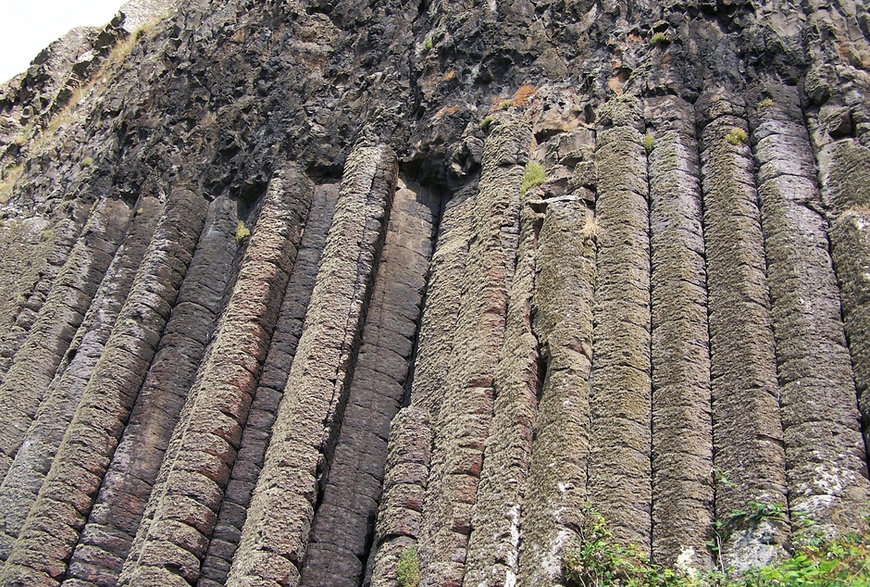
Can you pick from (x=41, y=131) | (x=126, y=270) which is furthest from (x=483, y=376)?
(x=41, y=131)

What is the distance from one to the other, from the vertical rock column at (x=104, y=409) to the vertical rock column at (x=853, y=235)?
979 centimetres

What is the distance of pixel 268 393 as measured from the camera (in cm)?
1391

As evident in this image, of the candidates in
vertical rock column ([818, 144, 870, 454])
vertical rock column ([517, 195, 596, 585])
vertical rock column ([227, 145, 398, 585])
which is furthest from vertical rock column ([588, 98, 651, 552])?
vertical rock column ([227, 145, 398, 585])

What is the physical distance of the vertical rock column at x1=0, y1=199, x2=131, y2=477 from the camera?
1669 cm

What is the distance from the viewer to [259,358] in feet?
46.7

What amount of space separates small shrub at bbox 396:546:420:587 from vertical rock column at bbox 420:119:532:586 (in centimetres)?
12

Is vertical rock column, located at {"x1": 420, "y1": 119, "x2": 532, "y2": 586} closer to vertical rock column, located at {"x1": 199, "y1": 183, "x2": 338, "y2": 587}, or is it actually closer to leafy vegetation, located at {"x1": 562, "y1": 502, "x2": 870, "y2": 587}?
leafy vegetation, located at {"x1": 562, "y1": 502, "x2": 870, "y2": 587}

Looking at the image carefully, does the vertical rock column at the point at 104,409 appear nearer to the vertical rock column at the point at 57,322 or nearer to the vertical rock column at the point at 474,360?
the vertical rock column at the point at 57,322

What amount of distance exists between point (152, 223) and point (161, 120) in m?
2.83

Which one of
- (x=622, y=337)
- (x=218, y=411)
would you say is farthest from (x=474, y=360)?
(x=218, y=411)

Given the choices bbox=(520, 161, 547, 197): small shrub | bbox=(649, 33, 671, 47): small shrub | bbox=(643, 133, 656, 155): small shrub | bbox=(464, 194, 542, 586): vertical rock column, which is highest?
bbox=(649, 33, 671, 47): small shrub

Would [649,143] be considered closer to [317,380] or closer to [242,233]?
[317,380]

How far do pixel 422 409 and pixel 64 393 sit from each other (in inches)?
249

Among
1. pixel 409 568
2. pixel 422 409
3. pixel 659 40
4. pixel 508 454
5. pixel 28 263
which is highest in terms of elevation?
pixel 659 40
